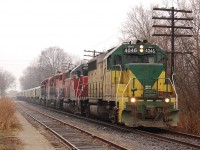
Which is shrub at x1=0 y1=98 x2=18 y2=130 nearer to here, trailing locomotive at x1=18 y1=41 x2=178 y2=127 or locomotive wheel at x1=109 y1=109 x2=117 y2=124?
trailing locomotive at x1=18 y1=41 x2=178 y2=127

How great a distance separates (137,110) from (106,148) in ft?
12.8

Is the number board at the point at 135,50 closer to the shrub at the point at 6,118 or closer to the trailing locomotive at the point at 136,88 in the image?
the trailing locomotive at the point at 136,88

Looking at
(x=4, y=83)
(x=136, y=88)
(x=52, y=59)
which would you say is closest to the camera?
(x=136, y=88)

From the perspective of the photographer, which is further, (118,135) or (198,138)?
(118,135)

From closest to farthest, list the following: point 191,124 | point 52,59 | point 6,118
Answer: point 191,124, point 6,118, point 52,59

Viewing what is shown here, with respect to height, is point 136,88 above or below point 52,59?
below

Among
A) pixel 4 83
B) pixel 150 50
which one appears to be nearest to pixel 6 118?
pixel 150 50

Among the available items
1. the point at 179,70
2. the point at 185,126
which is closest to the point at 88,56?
the point at 179,70

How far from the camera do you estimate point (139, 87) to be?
1562 cm

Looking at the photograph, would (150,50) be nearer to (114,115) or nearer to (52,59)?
(114,115)

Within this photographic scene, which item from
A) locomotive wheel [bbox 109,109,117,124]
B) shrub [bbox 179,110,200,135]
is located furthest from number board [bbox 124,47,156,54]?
shrub [bbox 179,110,200,135]

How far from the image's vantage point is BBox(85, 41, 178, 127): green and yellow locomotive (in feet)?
48.1

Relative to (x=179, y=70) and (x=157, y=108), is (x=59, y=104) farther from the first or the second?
(x=157, y=108)

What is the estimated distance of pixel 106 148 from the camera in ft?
36.2
